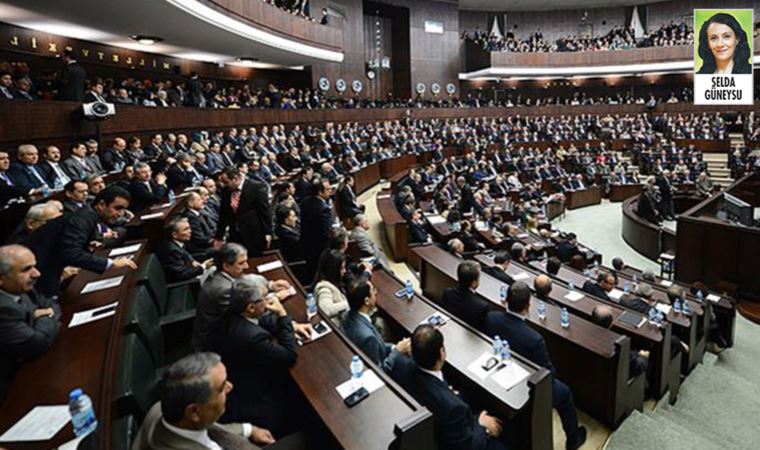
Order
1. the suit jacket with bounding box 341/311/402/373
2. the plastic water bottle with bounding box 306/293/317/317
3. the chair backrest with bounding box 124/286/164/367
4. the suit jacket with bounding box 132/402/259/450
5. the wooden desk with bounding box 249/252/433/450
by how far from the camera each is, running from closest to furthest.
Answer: the suit jacket with bounding box 132/402/259/450 < the wooden desk with bounding box 249/252/433/450 < the chair backrest with bounding box 124/286/164/367 < the suit jacket with bounding box 341/311/402/373 < the plastic water bottle with bounding box 306/293/317/317

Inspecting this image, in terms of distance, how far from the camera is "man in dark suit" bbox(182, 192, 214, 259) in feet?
13.0

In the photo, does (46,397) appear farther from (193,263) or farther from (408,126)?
(408,126)

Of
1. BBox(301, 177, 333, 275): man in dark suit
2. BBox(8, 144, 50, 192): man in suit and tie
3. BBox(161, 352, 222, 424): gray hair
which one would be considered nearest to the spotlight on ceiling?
BBox(8, 144, 50, 192): man in suit and tie

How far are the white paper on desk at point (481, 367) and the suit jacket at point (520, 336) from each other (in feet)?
0.96

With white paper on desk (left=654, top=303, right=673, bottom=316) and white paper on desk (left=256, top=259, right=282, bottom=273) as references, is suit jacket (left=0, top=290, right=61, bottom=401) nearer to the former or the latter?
white paper on desk (left=256, top=259, right=282, bottom=273)

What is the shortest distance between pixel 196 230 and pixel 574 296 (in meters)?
3.41

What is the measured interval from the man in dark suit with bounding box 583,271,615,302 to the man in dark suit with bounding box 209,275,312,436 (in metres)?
3.29

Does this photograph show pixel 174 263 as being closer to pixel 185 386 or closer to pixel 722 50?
pixel 185 386

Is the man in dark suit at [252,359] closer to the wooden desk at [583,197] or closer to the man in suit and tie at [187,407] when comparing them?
the man in suit and tie at [187,407]

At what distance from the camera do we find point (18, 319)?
6.07ft

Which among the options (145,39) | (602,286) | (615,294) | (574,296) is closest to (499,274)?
(574,296)

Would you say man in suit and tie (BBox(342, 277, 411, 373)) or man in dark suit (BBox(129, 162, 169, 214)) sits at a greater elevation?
man in dark suit (BBox(129, 162, 169, 214))

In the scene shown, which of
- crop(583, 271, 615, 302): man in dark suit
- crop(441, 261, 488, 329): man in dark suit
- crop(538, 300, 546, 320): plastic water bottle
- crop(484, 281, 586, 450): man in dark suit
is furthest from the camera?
crop(583, 271, 615, 302): man in dark suit

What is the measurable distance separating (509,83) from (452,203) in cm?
1595
